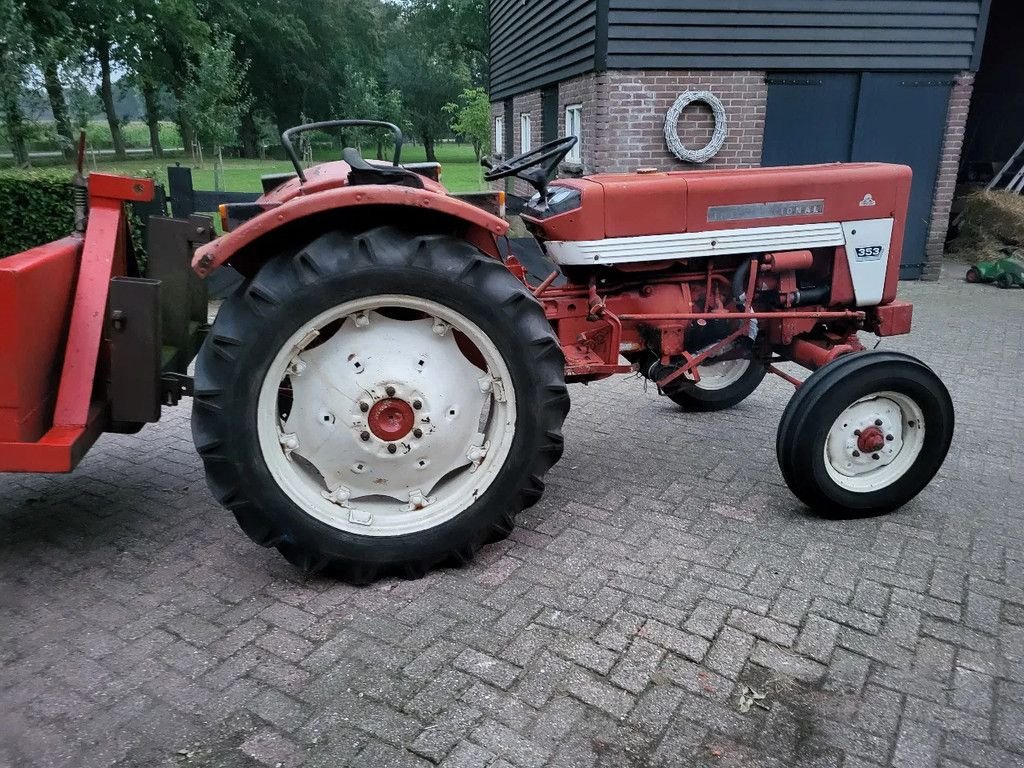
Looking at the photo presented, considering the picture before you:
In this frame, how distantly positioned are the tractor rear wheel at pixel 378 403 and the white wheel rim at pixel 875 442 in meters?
1.25

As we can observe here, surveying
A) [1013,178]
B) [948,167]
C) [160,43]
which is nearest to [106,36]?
[160,43]

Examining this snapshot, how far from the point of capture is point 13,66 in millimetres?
13766

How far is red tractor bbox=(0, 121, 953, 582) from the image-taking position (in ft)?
8.08

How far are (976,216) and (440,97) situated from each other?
38.8 m

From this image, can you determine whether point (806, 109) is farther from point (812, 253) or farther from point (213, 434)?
point (213, 434)

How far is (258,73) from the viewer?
127ft

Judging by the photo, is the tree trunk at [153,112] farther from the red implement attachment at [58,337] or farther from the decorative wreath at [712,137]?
the red implement attachment at [58,337]

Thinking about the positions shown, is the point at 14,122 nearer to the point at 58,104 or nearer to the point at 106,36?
the point at 58,104

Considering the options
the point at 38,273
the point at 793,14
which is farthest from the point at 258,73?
the point at 38,273

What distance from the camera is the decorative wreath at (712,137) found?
8195 mm

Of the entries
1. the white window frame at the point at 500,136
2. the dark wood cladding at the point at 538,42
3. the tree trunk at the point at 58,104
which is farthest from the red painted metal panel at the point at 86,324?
the tree trunk at the point at 58,104

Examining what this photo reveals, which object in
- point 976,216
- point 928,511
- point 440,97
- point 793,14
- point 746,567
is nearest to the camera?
point 746,567

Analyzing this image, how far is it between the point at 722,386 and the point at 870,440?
1.44 metres

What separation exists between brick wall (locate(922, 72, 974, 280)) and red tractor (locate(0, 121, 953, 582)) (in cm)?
657
